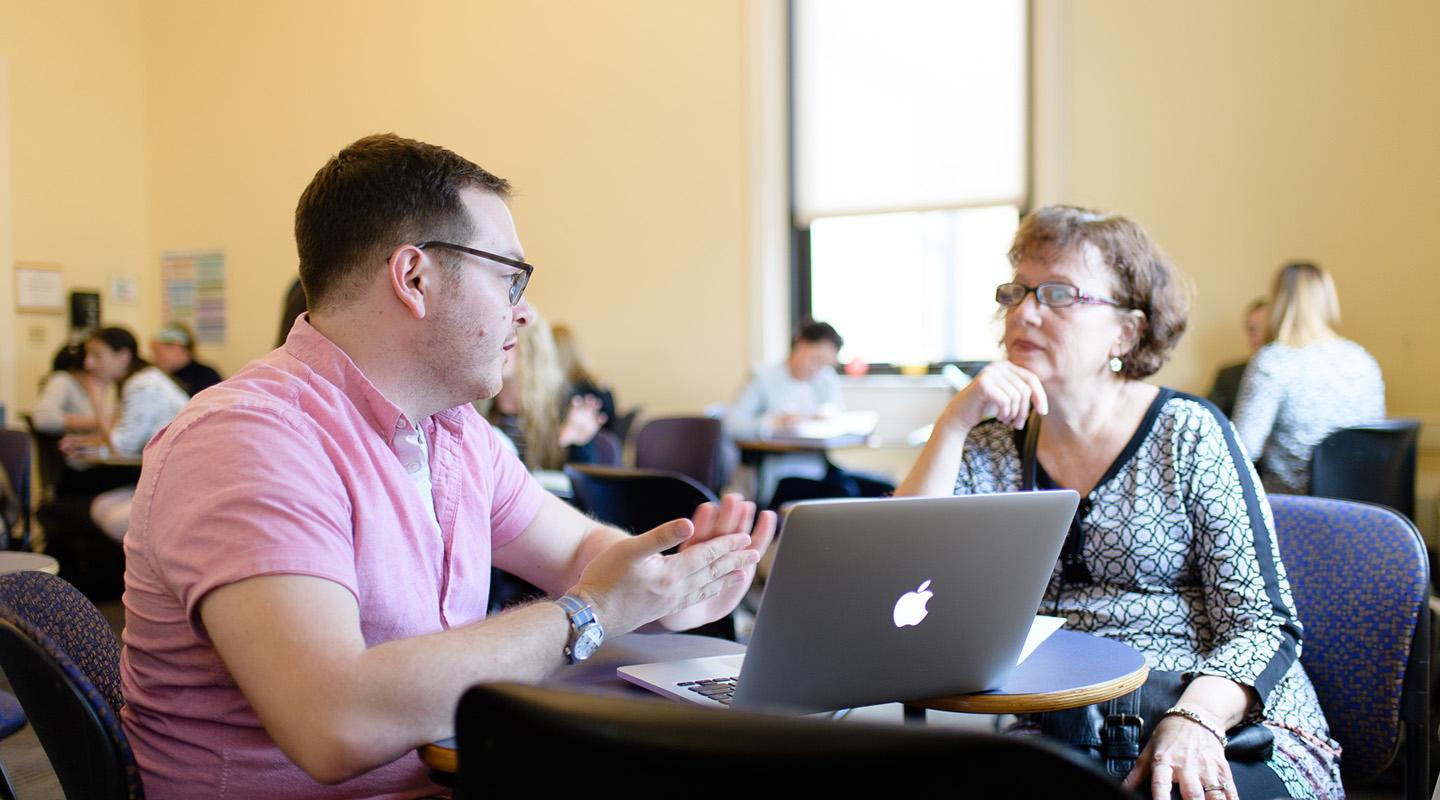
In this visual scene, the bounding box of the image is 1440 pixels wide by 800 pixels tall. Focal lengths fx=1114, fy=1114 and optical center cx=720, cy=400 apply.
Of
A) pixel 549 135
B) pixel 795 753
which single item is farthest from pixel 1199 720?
pixel 549 135

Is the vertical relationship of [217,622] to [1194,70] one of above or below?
below

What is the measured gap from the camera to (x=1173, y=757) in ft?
4.87

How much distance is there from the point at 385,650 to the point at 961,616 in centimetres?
63

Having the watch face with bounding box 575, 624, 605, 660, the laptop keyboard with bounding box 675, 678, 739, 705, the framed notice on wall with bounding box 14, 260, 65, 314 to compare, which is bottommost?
the laptop keyboard with bounding box 675, 678, 739, 705

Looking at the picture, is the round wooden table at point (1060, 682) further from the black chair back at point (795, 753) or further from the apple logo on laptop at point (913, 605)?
the black chair back at point (795, 753)

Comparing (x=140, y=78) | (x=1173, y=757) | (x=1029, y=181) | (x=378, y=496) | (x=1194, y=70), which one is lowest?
(x=1173, y=757)

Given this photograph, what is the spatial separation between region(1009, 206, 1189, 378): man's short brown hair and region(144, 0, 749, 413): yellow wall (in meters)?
4.32

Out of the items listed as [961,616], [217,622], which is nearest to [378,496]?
[217,622]

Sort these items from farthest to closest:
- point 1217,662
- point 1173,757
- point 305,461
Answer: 1. point 1217,662
2. point 1173,757
3. point 305,461

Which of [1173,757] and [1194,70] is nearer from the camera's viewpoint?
[1173,757]

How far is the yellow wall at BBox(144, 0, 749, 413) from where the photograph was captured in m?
6.39

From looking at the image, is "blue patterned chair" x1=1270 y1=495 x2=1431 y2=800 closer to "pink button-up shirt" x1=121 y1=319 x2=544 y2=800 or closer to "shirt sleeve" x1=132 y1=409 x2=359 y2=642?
"pink button-up shirt" x1=121 y1=319 x2=544 y2=800

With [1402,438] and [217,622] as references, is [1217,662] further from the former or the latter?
[1402,438]

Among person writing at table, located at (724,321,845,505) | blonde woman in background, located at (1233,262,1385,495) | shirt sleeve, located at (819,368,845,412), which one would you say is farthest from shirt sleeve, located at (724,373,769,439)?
blonde woman in background, located at (1233,262,1385,495)
